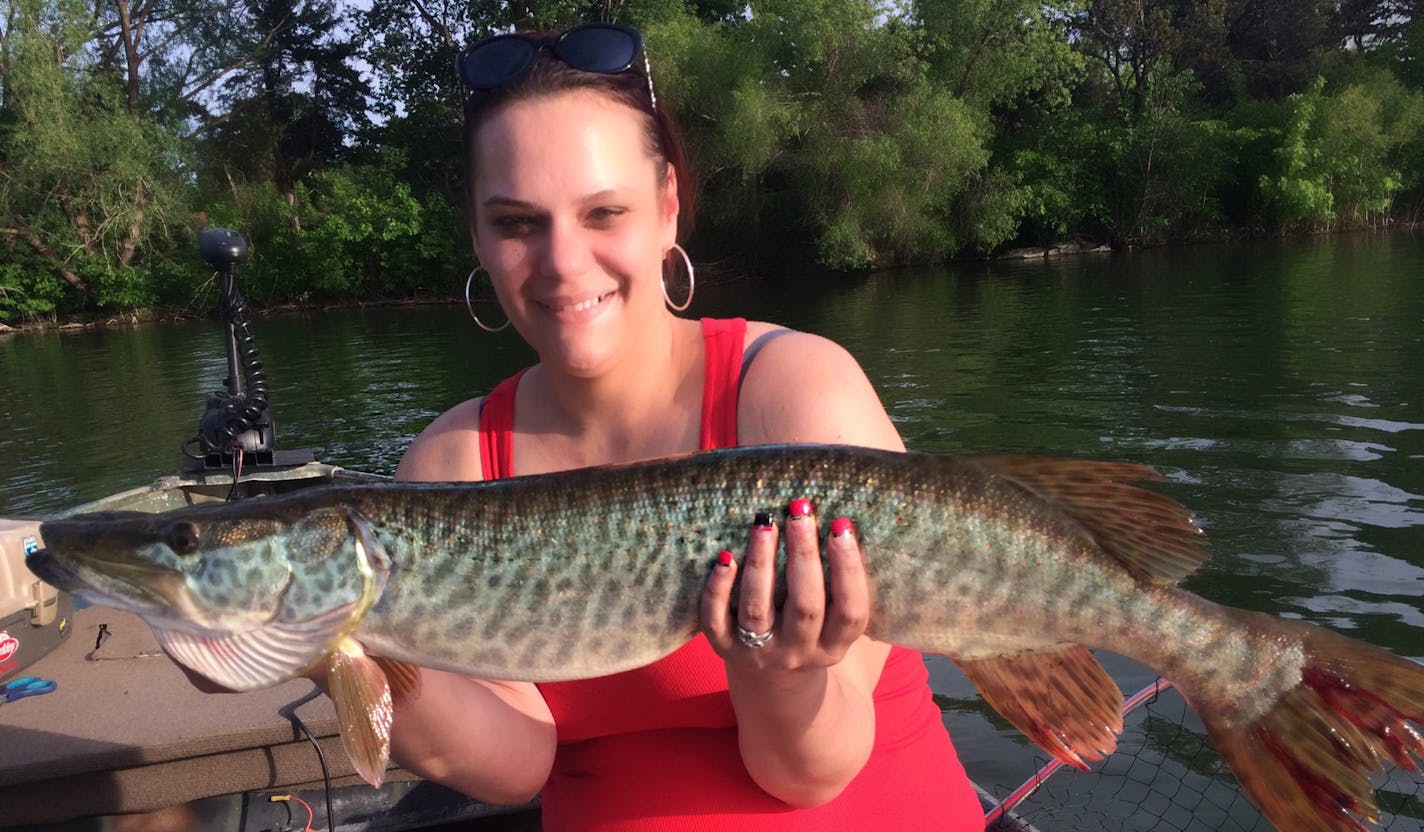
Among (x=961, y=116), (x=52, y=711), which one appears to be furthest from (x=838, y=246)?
(x=52, y=711)

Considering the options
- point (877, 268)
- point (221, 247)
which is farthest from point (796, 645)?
point (877, 268)

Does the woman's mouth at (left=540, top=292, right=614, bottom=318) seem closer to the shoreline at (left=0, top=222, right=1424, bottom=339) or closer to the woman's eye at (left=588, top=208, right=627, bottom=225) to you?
the woman's eye at (left=588, top=208, right=627, bottom=225)

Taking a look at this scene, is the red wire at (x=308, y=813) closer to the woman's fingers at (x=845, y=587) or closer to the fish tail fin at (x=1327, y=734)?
the woman's fingers at (x=845, y=587)

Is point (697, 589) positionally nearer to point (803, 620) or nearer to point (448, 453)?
point (803, 620)

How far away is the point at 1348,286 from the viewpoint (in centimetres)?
2073

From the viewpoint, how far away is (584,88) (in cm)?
227

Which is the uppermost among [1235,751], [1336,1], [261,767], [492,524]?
[1336,1]

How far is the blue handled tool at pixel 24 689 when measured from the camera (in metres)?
3.64

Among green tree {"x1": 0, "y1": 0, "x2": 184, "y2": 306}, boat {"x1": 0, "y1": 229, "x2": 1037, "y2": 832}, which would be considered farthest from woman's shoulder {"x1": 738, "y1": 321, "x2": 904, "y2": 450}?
green tree {"x1": 0, "y1": 0, "x2": 184, "y2": 306}

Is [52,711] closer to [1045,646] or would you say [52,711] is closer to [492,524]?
[492,524]

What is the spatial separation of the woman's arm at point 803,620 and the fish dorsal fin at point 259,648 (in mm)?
713

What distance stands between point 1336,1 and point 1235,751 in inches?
2372

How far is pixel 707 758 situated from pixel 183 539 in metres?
1.13

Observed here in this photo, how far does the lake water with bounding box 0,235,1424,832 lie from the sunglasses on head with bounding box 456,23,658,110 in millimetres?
3104
